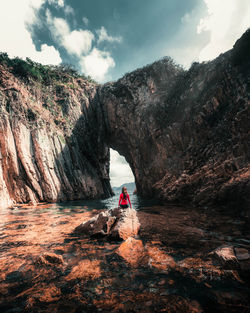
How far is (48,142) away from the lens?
22.7 m

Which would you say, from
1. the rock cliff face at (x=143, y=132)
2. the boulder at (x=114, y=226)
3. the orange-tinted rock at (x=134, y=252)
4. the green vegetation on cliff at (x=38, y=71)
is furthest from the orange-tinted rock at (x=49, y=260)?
the green vegetation on cliff at (x=38, y=71)

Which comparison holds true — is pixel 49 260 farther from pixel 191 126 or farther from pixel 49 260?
pixel 191 126

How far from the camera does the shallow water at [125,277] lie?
6.75 ft

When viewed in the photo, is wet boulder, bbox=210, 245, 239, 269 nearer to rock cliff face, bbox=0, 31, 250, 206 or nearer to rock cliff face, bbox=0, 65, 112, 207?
rock cliff face, bbox=0, 31, 250, 206

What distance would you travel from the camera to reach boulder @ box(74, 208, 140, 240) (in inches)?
197

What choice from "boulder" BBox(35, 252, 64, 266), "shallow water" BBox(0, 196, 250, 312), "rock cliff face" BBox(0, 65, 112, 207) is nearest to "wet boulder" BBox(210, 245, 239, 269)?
"shallow water" BBox(0, 196, 250, 312)

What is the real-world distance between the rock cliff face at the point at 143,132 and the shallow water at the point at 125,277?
16.3ft

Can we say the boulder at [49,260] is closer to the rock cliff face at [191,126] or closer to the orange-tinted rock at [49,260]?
the orange-tinted rock at [49,260]

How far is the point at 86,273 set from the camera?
9.59ft

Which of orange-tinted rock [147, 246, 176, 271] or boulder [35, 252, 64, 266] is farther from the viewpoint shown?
boulder [35, 252, 64, 266]

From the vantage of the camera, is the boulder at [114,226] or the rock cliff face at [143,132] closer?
the boulder at [114,226]

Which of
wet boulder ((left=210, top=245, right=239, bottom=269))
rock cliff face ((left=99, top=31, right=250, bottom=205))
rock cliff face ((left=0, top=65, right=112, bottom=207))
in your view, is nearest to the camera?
wet boulder ((left=210, top=245, right=239, bottom=269))

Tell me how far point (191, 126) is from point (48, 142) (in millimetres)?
19652

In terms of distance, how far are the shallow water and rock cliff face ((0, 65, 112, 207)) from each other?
15607 mm
